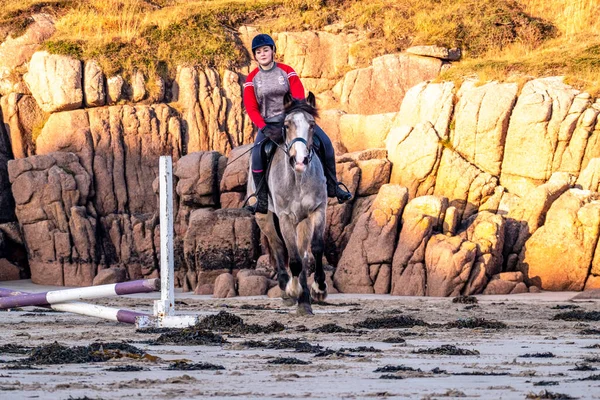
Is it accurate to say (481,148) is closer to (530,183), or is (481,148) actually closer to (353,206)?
(530,183)

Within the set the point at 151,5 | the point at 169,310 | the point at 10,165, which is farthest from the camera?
the point at 151,5

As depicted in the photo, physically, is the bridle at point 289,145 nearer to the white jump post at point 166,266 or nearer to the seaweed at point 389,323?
the white jump post at point 166,266

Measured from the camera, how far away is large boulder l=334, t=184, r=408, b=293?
82.6ft

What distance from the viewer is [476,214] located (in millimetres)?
26250

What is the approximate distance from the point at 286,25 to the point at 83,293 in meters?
24.4

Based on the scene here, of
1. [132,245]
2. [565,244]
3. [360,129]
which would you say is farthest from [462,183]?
[132,245]

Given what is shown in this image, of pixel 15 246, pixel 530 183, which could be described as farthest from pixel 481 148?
pixel 15 246

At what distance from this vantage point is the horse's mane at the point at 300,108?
15672 mm

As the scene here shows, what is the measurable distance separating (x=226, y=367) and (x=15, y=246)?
23.5 m

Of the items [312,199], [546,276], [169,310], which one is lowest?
[546,276]

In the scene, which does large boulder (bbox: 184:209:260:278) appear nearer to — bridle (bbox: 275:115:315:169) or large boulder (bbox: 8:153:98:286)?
large boulder (bbox: 8:153:98:286)

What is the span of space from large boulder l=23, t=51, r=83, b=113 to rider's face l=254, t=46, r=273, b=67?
55.4 ft

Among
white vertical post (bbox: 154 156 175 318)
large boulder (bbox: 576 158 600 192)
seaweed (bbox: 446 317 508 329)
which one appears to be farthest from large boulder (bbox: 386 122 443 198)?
white vertical post (bbox: 154 156 175 318)

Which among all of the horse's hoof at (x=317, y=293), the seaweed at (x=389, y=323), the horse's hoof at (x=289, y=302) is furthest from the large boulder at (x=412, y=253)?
the seaweed at (x=389, y=323)
